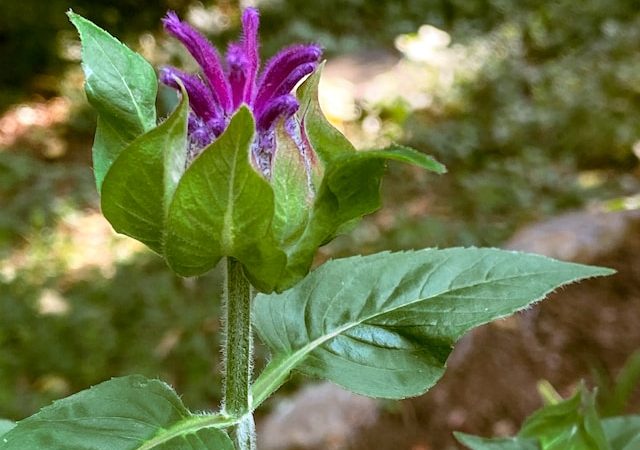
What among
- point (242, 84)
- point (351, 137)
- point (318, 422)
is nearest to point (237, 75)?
point (242, 84)

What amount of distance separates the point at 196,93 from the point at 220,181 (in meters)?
0.07

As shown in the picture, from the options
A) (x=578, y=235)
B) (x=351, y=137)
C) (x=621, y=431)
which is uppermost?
(x=621, y=431)

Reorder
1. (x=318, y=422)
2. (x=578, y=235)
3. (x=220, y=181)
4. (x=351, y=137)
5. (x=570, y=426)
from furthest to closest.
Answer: (x=351, y=137) → (x=578, y=235) → (x=318, y=422) → (x=570, y=426) → (x=220, y=181)

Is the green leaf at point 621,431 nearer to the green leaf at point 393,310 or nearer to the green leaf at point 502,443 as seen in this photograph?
the green leaf at point 502,443

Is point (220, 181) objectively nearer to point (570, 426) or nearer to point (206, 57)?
point (206, 57)

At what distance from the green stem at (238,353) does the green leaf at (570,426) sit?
1.05 feet

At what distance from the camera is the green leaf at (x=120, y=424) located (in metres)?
0.46

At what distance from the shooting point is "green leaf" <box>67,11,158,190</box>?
0.49 m

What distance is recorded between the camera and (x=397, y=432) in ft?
6.55

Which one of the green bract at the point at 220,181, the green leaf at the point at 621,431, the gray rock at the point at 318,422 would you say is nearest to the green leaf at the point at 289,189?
the green bract at the point at 220,181

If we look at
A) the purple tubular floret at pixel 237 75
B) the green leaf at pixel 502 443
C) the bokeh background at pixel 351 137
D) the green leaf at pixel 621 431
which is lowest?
the bokeh background at pixel 351 137

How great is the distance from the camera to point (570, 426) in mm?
721

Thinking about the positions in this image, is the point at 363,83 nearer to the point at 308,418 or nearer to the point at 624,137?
the point at 624,137

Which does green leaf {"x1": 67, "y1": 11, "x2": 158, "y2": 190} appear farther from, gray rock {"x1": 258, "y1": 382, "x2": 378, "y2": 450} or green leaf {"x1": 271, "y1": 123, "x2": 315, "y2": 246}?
gray rock {"x1": 258, "y1": 382, "x2": 378, "y2": 450}
